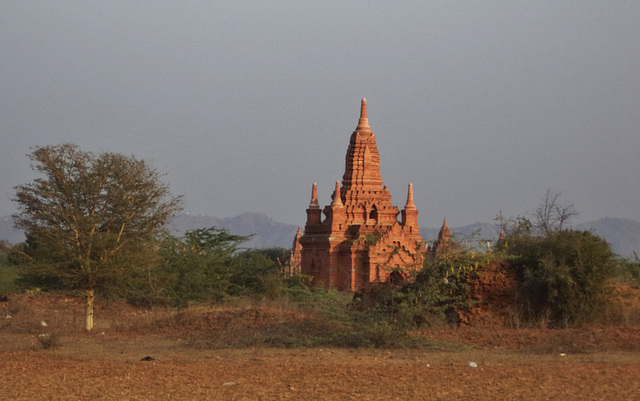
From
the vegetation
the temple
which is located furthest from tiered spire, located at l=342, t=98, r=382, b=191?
the vegetation

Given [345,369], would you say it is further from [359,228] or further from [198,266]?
[359,228]

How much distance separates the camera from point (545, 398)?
9.93 m

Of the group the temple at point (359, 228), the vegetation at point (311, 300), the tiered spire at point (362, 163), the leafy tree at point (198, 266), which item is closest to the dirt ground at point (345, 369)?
the vegetation at point (311, 300)

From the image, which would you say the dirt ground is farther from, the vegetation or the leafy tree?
the leafy tree

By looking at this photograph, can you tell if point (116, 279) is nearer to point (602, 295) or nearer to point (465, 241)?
point (465, 241)

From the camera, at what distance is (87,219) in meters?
19.1

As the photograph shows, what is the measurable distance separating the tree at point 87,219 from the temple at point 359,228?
651 inches

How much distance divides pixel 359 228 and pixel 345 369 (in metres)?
25.7

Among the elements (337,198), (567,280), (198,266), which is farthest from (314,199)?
(567,280)

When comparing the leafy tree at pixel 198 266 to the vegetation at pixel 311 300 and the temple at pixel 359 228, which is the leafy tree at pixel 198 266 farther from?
the temple at pixel 359 228

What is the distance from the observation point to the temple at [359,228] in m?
36.8

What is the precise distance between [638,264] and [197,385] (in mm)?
17440

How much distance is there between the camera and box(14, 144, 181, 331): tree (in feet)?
62.5

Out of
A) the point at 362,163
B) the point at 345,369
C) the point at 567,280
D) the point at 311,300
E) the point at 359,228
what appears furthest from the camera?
the point at 362,163
